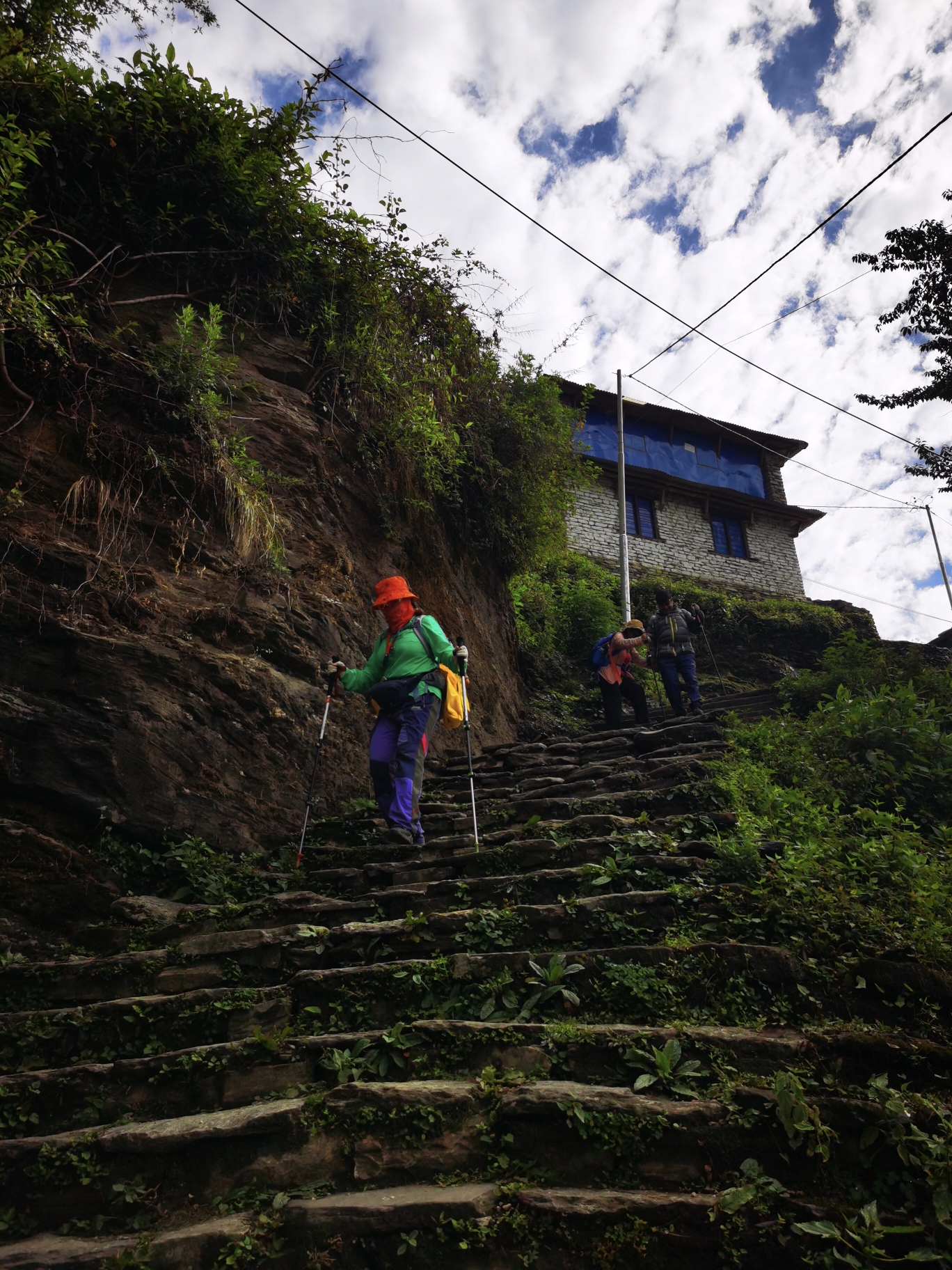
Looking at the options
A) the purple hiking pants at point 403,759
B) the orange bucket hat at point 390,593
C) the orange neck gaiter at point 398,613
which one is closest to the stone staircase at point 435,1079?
the purple hiking pants at point 403,759

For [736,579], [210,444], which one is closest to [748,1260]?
[210,444]

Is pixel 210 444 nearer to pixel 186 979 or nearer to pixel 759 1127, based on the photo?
pixel 186 979

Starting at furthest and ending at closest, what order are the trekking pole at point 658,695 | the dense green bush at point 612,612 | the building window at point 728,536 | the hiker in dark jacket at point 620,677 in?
the building window at point 728,536 < the dense green bush at point 612,612 < the trekking pole at point 658,695 < the hiker in dark jacket at point 620,677

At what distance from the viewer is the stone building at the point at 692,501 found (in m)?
22.6

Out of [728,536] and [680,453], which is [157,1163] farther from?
[680,453]

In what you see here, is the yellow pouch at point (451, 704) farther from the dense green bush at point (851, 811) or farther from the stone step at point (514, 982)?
the stone step at point (514, 982)

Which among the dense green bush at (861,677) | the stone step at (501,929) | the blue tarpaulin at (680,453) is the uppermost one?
the blue tarpaulin at (680,453)

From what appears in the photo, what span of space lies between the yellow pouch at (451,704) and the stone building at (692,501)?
49.7ft

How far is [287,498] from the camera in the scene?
8.17 m

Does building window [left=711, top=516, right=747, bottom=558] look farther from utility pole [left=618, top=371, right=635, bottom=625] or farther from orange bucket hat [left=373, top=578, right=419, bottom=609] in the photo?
orange bucket hat [left=373, top=578, right=419, bottom=609]

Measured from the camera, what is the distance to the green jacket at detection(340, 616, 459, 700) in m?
6.48

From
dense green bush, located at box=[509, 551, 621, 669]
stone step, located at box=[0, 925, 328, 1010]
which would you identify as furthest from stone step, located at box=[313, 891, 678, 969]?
dense green bush, located at box=[509, 551, 621, 669]

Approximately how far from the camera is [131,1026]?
3783 mm

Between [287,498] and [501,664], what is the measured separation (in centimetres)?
458
